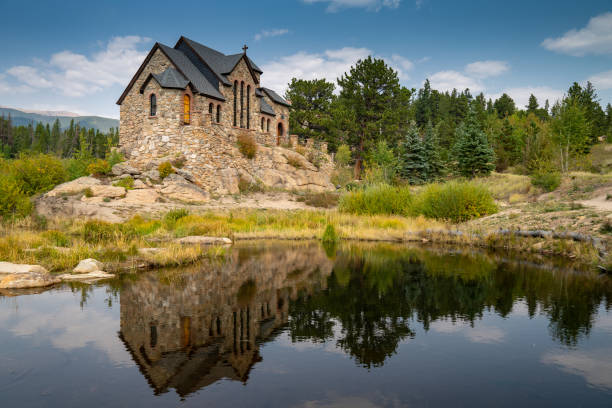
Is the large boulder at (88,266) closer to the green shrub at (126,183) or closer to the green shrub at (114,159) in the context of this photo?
the green shrub at (126,183)

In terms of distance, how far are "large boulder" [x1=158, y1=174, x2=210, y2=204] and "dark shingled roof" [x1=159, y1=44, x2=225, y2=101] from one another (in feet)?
27.4

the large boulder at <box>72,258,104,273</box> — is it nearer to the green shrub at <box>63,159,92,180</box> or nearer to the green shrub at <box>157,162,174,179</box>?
the green shrub at <box>157,162,174,179</box>

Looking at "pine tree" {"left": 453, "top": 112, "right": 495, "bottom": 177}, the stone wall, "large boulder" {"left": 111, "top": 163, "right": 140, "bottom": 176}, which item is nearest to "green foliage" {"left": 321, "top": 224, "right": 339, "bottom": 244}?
the stone wall

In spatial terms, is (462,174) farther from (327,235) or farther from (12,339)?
(12,339)

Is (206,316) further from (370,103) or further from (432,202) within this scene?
(370,103)

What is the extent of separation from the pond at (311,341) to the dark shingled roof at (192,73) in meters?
23.9

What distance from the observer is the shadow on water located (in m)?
6.15

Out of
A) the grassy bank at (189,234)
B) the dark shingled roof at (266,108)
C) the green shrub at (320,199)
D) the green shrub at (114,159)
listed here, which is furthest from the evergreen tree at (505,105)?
the green shrub at (114,159)

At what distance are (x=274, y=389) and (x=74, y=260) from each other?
9266mm

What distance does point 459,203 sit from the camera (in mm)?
20906

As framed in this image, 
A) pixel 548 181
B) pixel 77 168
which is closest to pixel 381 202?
pixel 548 181

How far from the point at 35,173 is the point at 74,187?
3531mm

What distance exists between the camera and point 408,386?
17.0 feet

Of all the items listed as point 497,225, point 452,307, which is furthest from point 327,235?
point 452,307
